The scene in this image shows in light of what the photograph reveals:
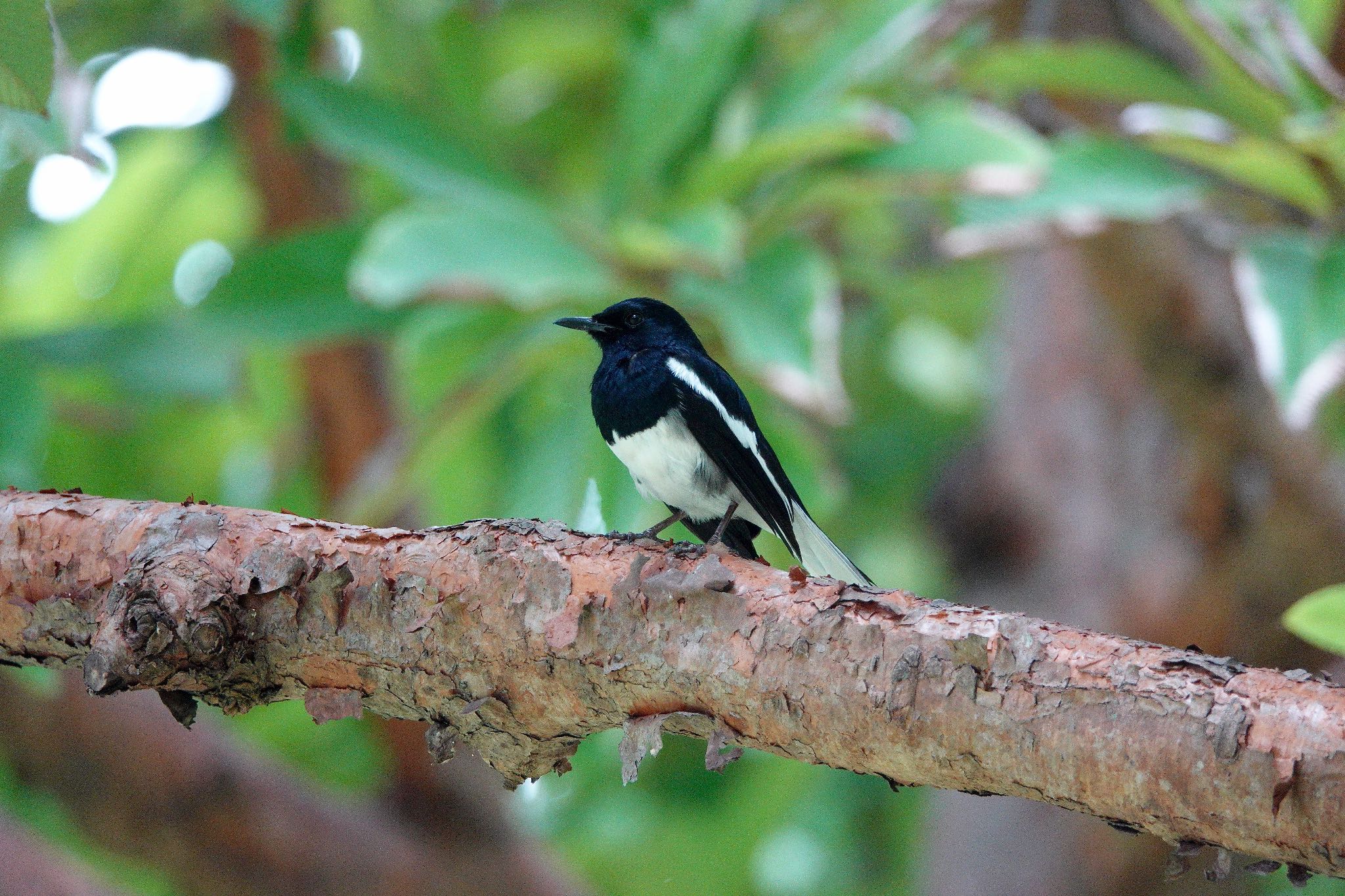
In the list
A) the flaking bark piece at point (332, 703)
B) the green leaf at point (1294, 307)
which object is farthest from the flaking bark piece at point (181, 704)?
the green leaf at point (1294, 307)

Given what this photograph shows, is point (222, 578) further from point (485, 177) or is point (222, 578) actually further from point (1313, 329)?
point (1313, 329)

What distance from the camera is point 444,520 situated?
13.5ft

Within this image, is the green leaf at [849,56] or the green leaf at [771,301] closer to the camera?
the green leaf at [771,301]

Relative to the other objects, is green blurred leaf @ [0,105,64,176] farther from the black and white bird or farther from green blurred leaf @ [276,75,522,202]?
the black and white bird

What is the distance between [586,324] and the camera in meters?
3.03

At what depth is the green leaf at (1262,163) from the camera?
3209 millimetres

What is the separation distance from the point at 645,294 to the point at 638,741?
81.1 inches

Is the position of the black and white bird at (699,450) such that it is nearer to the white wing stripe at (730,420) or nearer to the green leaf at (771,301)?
the white wing stripe at (730,420)

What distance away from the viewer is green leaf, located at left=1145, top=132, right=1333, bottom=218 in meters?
3.21

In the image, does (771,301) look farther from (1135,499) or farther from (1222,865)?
(1222,865)

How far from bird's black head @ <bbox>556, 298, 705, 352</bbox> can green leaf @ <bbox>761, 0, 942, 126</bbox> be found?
0.91 metres

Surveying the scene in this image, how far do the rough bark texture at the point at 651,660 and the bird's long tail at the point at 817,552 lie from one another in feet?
2.27

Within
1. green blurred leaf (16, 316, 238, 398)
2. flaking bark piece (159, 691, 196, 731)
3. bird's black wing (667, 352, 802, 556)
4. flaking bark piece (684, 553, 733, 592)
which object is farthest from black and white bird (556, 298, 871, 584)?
green blurred leaf (16, 316, 238, 398)

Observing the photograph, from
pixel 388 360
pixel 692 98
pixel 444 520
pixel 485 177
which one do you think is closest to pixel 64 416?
pixel 388 360
